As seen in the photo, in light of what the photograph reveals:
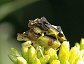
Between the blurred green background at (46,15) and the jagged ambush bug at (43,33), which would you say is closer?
the jagged ambush bug at (43,33)

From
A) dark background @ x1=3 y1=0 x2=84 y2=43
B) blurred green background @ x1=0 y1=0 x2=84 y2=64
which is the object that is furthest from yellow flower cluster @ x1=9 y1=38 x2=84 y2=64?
dark background @ x1=3 y1=0 x2=84 y2=43

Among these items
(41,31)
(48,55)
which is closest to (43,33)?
(41,31)

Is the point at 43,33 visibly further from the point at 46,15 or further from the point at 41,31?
the point at 46,15

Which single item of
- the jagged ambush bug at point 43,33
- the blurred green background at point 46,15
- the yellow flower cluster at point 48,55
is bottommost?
the yellow flower cluster at point 48,55

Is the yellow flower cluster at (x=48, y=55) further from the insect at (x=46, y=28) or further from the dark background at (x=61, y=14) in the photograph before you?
the dark background at (x=61, y=14)

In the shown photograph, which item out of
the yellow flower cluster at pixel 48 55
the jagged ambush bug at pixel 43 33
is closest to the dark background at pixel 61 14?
the yellow flower cluster at pixel 48 55

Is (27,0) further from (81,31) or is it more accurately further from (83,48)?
(83,48)
